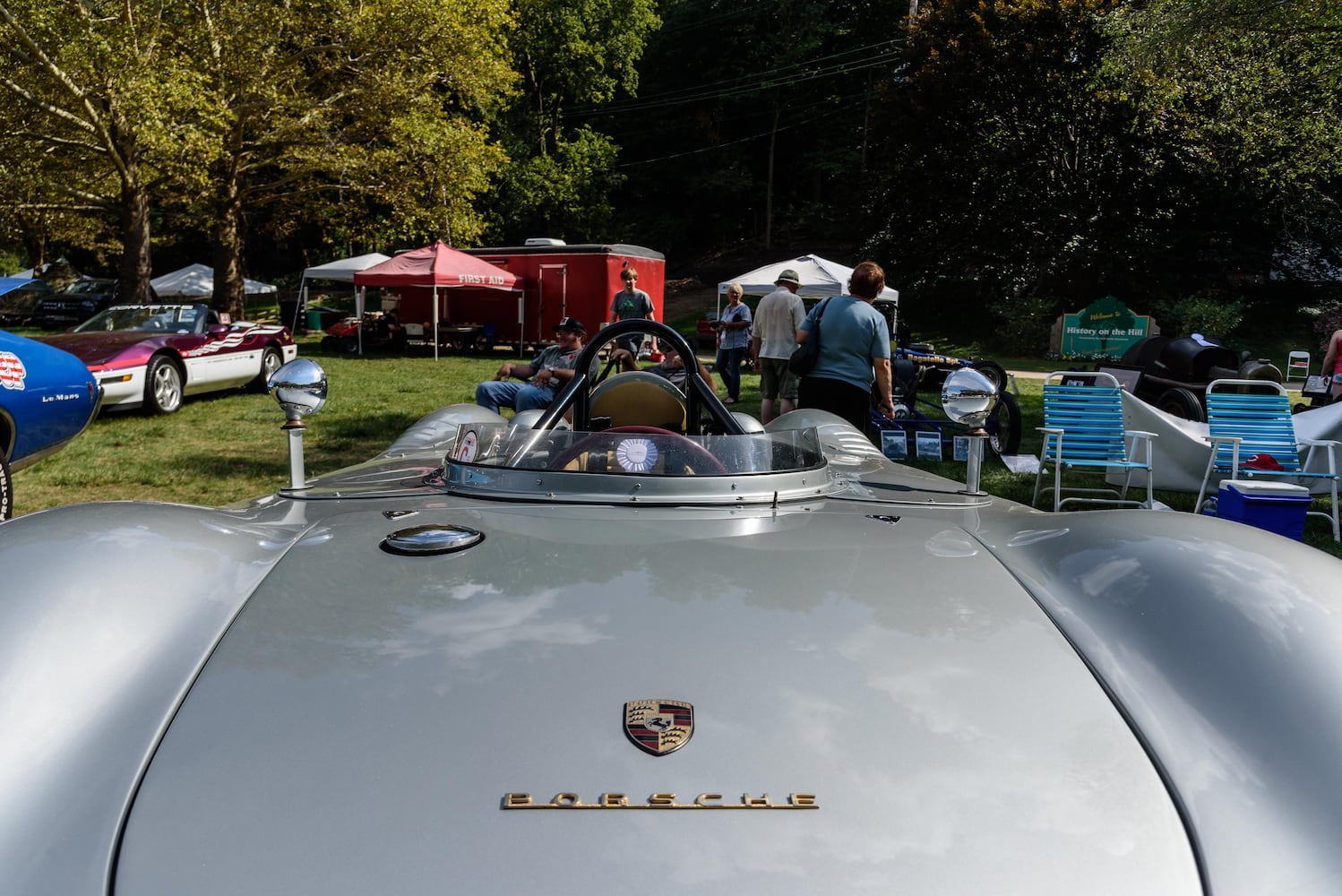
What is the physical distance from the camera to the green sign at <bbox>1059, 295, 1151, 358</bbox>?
69.6 ft

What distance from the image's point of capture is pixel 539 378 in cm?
714

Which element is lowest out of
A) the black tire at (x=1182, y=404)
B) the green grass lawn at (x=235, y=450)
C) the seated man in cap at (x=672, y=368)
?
the green grass lawn at (x=235, y=450)

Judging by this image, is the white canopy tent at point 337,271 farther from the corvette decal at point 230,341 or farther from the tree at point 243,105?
the corvette decal at point 230,341

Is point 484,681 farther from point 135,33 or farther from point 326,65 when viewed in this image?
point 326,65

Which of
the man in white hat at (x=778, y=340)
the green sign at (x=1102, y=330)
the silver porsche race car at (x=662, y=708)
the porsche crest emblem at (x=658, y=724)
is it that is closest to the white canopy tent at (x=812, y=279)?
the green sign at (x=1102, y=330)

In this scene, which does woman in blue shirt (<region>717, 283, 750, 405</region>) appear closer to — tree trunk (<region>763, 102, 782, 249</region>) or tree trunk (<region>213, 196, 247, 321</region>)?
tree trunk (<region>213, 196, 247, 321</region>)

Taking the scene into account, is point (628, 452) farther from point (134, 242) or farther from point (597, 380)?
point (134, 242)

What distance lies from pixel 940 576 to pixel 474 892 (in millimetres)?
1180

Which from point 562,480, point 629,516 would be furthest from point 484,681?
point 562,480

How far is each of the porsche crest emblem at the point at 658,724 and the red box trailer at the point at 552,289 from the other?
19.9m

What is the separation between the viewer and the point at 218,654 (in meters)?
1.66

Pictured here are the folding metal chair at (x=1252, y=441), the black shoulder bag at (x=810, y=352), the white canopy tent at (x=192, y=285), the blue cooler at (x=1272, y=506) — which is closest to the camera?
the blue cooler at (x=1272, y=506)

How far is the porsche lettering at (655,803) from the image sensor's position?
1.29 metres

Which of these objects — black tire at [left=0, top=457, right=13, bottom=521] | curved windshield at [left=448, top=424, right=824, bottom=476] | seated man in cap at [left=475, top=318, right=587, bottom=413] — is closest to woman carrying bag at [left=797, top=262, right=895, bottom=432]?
seated man in cap at [left=475, top=318, right=587, bottom=413]
